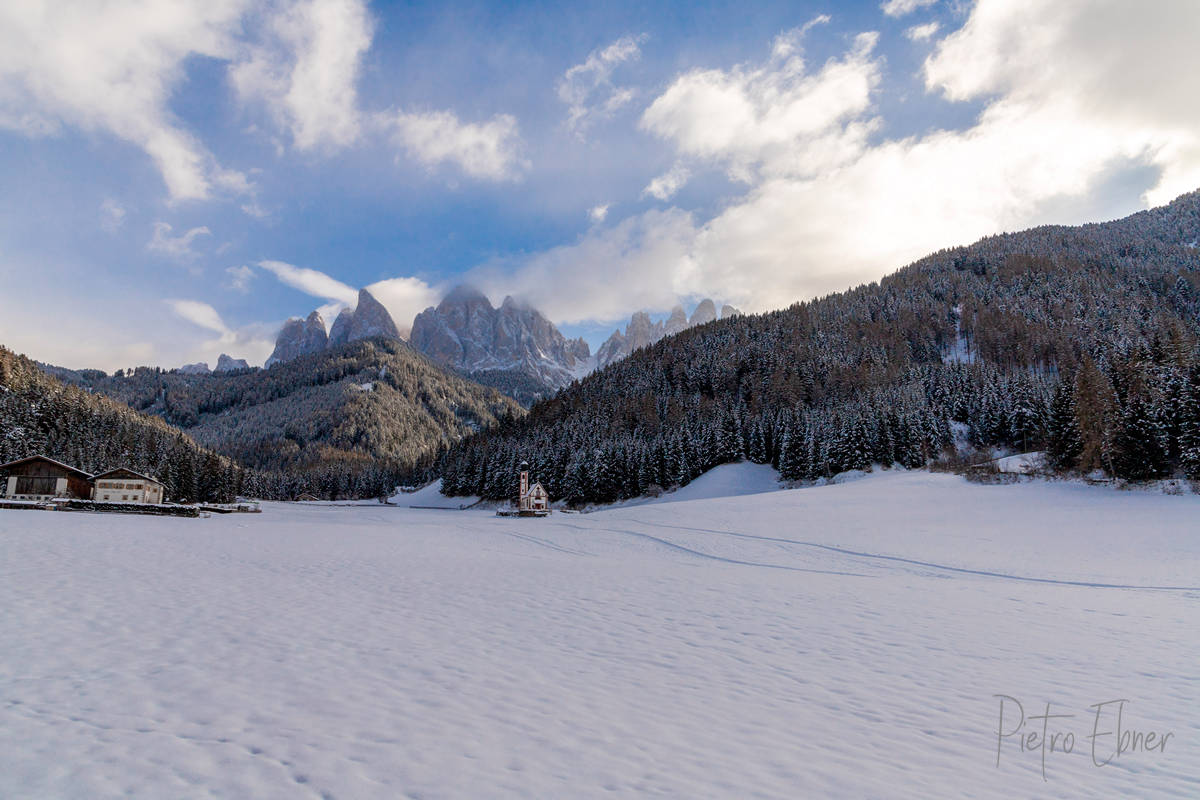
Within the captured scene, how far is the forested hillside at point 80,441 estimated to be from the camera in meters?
71.1

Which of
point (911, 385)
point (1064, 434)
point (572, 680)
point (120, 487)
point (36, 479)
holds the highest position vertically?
point (911, 385)

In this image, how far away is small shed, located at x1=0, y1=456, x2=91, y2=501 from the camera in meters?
50.2

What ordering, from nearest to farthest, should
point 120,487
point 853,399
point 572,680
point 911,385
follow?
point 572,680
point 120,487
point 853,399
point 911,385

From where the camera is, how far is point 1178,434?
3769 cm

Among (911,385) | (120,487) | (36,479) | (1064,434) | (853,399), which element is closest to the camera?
(1064,434)

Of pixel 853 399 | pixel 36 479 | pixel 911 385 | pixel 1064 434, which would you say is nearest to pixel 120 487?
A: pixel 36 479

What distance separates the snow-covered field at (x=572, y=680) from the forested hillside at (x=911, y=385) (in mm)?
36094

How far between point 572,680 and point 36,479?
6987cm

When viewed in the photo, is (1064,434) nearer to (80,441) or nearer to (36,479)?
(36,479)

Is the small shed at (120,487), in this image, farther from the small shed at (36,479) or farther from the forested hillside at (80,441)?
the forested hillside at (80,441)

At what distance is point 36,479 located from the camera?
5044 centimetres

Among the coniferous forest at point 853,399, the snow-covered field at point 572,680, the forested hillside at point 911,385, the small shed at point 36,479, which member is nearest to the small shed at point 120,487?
the small shed at point 36,479

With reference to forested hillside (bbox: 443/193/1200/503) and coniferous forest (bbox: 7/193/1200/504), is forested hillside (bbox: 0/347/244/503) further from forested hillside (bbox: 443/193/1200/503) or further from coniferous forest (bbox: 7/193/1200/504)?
forested hillside (bbox: 443/193/1200/503)

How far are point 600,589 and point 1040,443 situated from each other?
7874cm
